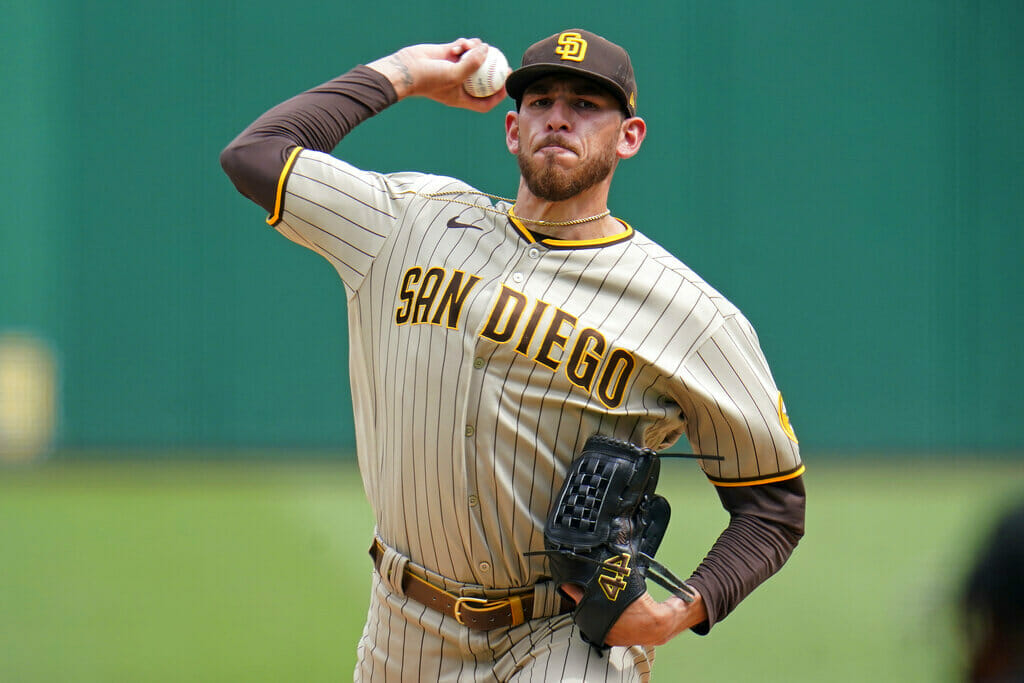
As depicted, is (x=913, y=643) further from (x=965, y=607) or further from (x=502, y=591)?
(x=502, y=591)

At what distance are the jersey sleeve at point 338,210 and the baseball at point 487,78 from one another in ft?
1.27

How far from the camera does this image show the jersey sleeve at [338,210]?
314 cm

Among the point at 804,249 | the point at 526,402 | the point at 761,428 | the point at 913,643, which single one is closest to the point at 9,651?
the point at 526,402

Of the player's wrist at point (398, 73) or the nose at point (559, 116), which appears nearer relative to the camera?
the nose at point (559, 116)

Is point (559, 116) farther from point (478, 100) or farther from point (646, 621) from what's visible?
point (646, 621)

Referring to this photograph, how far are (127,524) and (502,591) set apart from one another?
172 inches

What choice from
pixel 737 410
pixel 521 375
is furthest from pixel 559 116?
pixel 737 410

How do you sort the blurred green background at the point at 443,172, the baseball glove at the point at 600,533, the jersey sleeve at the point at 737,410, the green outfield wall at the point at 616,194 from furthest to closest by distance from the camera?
the green outfield wall at the point at 616,194 < the blurred green background at the point at 443,172 < the jersey sleeve at the point at 737,410 < the baseball glove at the point at 600,533

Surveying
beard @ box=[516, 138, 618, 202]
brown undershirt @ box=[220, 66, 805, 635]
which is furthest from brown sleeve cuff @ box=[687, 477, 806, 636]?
beard @ box=[516, 138, 618, 202]

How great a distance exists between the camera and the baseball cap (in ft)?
10.2

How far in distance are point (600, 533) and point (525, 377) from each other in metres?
0.43

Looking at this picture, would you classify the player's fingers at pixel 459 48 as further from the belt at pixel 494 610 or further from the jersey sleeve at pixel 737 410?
the belt at pixel 494 610

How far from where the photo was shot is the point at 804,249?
850 centimetres

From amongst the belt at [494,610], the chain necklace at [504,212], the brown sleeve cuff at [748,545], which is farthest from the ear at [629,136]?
the belt at [494,610]
